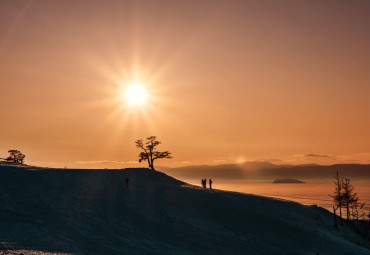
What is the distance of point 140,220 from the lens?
39.4 metres

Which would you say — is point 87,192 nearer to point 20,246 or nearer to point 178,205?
point 178,205

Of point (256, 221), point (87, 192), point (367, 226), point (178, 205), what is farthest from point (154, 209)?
point (367, 226)

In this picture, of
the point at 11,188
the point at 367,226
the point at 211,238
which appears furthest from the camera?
the point at 367,226

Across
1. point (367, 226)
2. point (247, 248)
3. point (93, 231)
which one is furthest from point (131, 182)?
point (367, 226)

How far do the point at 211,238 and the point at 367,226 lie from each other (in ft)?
206

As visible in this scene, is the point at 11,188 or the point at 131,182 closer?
the point at 11,188

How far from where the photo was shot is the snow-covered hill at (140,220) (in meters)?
30.5

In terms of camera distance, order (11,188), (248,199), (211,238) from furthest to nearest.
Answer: (248,199) < (11,188) < (211,238)

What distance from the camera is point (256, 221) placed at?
150ft

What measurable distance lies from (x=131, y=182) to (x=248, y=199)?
20204 millimetres

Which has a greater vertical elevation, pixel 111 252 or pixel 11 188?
pixel 11 188

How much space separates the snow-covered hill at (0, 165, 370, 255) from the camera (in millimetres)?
30531

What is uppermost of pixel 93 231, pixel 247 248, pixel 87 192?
pixel 87 192

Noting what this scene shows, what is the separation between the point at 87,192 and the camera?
47.0 m
